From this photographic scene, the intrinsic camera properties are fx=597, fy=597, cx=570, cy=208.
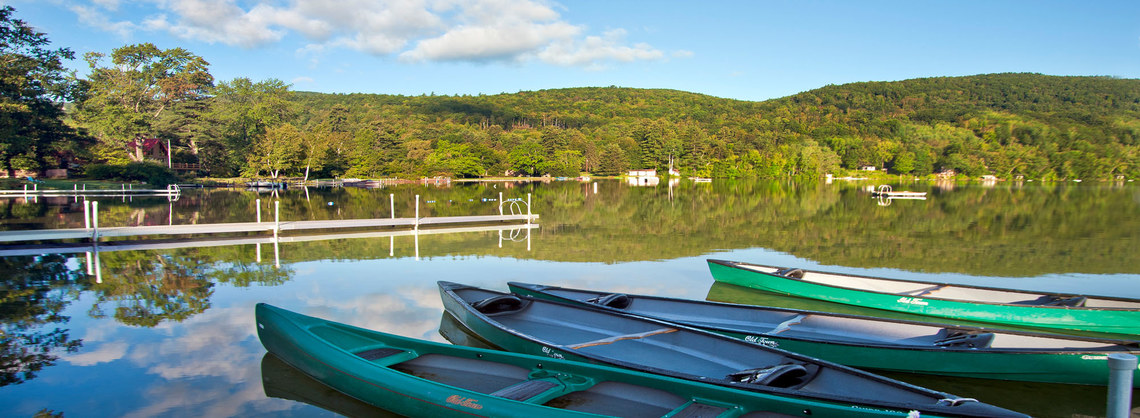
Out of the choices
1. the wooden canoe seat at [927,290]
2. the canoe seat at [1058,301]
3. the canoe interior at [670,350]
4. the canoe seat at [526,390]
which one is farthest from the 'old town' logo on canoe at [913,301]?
the canoe seat at [526,390]

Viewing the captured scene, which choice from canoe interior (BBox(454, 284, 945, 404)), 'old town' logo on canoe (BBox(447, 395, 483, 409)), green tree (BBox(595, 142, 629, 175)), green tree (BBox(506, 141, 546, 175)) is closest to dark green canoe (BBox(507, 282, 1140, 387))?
canoe interior (BBox(454, 284, 945, 404))

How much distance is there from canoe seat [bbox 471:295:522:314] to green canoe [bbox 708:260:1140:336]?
16.2 feet

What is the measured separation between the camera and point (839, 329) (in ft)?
22.8

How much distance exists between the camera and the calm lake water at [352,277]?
19.2ft

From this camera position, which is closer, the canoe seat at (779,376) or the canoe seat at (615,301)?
the canoe seat at (779,376)

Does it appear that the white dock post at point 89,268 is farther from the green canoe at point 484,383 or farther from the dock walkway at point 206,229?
the green canoe at point 484,383

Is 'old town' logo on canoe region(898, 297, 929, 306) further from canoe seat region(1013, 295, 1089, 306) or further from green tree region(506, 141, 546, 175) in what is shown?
green tree region(506, 141, 546, 175)

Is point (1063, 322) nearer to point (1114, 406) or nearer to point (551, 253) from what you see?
point (1114, 406)

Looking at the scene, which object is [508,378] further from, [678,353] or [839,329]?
[839,329]

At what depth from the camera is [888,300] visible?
8961mm

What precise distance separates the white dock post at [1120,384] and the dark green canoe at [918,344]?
1965 mm

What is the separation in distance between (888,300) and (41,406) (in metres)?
10.2

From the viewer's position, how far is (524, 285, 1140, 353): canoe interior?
5840 millimetres

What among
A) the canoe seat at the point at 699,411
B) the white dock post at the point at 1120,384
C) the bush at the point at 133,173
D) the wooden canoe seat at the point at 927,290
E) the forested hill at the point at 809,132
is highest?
the forested hill at the point at 809,132
